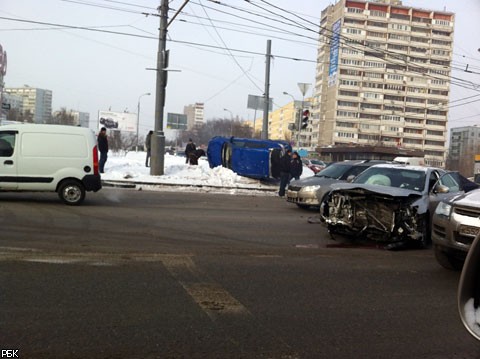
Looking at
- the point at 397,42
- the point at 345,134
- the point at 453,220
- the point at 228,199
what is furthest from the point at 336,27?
the point at 453,220

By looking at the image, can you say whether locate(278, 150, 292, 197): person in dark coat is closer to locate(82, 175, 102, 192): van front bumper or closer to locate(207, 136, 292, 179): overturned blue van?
locate(207, 136, 292, 179): overturned blue van

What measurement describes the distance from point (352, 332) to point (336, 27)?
108 meters

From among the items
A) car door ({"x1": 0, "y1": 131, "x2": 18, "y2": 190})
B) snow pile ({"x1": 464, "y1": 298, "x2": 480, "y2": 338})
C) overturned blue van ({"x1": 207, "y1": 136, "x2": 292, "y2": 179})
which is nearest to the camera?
snow pile ({"x1": 464, "y1": 298, "x2": 480, "y2": 338})

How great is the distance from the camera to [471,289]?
116 inches

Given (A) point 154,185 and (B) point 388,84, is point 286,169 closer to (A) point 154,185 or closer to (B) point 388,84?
(A) point 154,185

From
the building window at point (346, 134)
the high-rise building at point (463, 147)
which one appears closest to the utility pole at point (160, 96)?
the high-rise building at point (463, 147)

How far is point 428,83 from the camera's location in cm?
11394

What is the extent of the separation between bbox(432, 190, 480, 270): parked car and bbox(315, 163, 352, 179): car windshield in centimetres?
704

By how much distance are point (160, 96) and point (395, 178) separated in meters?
12.3

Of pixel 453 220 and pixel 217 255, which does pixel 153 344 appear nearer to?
pixel 217 255

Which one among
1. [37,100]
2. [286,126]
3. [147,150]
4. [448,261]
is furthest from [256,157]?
[286,126]

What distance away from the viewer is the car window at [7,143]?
10656 millimetres

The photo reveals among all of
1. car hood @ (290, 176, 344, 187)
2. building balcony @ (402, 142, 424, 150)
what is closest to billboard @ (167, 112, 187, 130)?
car hood @ (290, 176, 344, 187)

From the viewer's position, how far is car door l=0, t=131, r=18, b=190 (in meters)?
10.6
